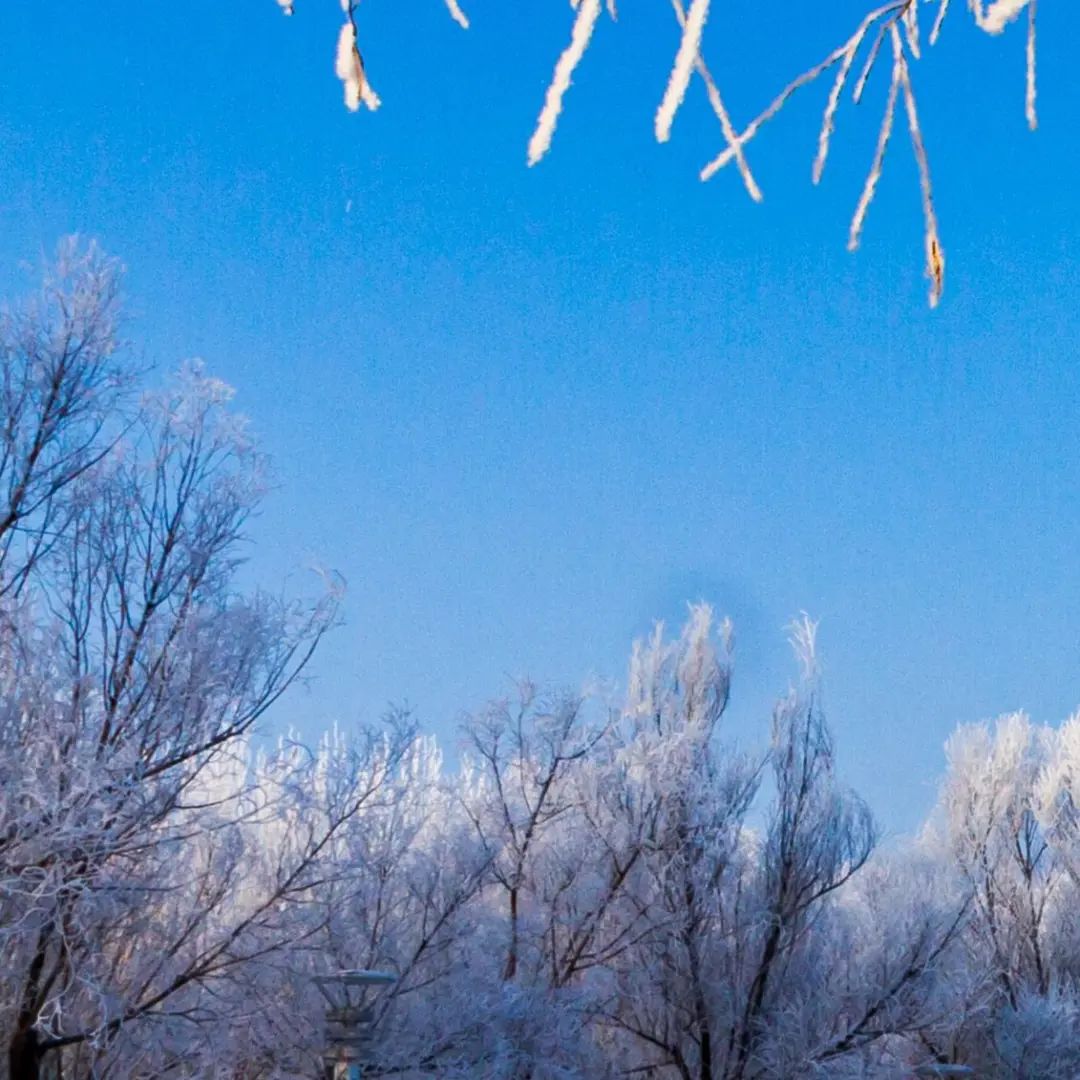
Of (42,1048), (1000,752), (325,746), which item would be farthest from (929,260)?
(1000,752)

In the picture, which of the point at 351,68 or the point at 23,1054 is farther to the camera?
the point at 23,1054

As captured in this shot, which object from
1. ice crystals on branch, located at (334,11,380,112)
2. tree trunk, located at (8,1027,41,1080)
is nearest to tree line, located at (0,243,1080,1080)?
tree trunk, located at (8,1027,41,1080)

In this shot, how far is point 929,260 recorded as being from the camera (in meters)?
1.38

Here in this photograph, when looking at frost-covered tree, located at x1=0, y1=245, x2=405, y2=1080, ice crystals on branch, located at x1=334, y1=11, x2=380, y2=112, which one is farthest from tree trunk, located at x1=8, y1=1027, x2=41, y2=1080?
ice crystals on branch, located at x1=334, y1=11, x2=380, y2=112

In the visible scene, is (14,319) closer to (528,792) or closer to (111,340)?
(111,340)

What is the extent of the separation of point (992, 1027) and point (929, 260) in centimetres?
2248

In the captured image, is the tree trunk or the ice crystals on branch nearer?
the ice crystals on branch

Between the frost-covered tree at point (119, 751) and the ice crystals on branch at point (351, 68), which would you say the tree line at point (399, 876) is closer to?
the frost-covered tree at point (119, 751)

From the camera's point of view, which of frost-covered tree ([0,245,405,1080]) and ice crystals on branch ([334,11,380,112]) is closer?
ice crystals on branch ([334,11,380,112])

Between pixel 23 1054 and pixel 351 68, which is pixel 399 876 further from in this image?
pixel 351 68

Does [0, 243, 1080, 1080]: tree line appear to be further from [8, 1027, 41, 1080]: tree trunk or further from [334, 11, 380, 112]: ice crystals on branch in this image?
[334, 11, 380, 112]: ice crystals on branch

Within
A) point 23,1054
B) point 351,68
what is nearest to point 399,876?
point 23,1054

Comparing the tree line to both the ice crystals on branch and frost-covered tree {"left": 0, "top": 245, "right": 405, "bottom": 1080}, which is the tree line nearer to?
frost-covered tree {"left": 0, "top": 245, "right": 405, "bottom": 1080}

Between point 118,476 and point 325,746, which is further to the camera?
point 325,746
